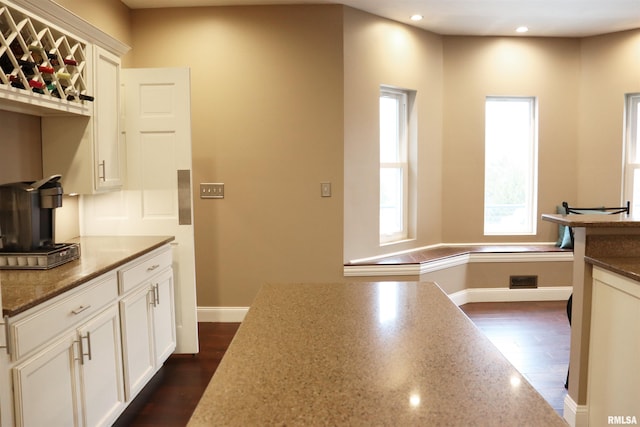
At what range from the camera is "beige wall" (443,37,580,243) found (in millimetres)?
4715

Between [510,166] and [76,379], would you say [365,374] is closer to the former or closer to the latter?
[76,379]

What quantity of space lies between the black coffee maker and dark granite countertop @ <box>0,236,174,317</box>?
0.47 ft

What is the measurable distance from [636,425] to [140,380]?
2328mm

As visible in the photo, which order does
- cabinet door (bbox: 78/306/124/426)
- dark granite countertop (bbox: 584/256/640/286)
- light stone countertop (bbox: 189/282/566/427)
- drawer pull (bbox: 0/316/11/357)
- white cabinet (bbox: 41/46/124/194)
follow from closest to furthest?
light stone countertop (bbox: 189/282/566/427)
drawer pull (bbox: 0/316/11/357)
dark granite countertop (bbox: 584/256/640/286)
cabinet door (bbox: 78/306/124/426)
white cabinet (bbox: 41/46/124/194)

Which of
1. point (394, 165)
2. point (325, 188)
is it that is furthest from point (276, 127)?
point (394, 165)

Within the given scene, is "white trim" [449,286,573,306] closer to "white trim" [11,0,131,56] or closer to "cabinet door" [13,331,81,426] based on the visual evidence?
"cabinet door" [13,331,81,426]

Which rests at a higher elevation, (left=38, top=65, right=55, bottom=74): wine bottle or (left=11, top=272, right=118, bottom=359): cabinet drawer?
(left=38, top=65, right=55, bottom=74): wine bottle

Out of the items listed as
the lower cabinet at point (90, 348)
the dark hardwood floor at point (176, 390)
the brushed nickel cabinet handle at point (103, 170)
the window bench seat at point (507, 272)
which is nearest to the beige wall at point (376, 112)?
the window bench seat at point (507, 272)

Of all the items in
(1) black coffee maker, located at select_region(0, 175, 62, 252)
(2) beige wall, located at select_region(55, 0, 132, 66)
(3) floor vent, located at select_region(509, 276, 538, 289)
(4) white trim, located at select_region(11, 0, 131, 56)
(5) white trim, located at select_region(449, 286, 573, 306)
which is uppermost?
(2) beige wall, located at select_region(55, 0, 132, 66)

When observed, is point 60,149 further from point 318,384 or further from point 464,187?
point 464,187

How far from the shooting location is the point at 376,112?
13.5 feet

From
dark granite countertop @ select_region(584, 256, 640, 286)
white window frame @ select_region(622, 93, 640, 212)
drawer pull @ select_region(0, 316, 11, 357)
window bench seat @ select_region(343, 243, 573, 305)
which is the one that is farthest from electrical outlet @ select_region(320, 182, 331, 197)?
white window frame @ select_region(622, 93, 640, 212)

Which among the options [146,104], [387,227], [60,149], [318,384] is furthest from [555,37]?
[318,384]

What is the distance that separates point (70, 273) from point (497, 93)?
437 centimetres
